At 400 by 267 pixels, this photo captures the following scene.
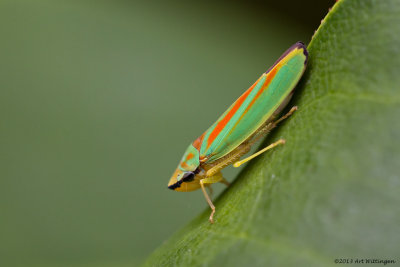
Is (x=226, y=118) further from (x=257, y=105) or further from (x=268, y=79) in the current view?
(x=268, y=79)

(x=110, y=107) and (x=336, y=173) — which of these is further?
(x=110, y=107)

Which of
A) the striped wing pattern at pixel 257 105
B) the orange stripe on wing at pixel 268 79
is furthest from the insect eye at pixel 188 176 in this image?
the orange stripe on wing at pixel 268 79

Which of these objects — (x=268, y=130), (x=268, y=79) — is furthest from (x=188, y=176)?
(x=268, y=79)

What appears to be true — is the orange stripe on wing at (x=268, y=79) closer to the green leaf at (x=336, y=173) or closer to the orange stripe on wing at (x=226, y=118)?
the orange stripe on wing at (x=226, y=118)

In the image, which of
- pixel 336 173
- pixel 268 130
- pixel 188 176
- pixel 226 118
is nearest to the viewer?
pixel 336 173

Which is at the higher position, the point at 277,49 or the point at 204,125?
the point at 277,49

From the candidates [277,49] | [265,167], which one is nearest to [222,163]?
[265,167]

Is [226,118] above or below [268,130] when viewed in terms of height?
above

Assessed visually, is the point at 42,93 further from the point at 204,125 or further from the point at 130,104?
the point at 204,125
